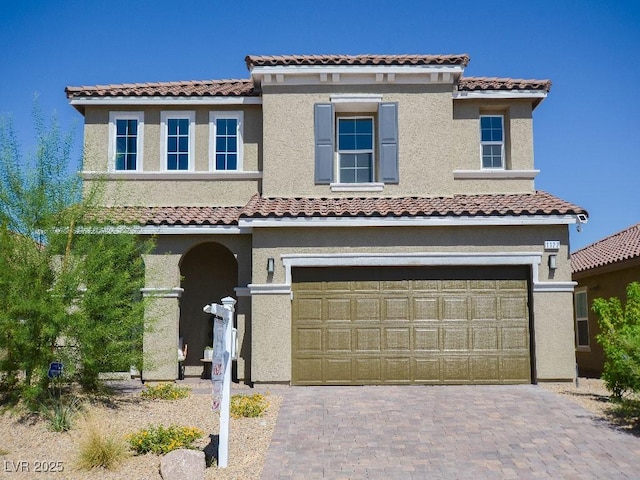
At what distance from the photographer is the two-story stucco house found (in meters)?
14.6

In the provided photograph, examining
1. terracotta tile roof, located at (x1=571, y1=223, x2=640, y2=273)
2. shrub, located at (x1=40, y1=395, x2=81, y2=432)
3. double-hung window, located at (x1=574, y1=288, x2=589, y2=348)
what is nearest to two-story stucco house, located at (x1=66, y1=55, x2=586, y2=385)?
shrub, located at (x1=40, y1=395, x2=81, y2=432)

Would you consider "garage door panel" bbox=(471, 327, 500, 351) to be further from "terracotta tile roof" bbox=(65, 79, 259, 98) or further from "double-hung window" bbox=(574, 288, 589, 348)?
"terracotta tile roof" bbox=(65, 79, 259, 98)

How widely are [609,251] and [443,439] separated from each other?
12.6 meters

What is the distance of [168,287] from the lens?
1533 cm

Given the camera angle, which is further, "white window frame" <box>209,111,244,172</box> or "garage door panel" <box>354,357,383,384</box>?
"white window frame" <box>209,111,244,172</box>

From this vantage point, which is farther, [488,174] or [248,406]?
[488,174]

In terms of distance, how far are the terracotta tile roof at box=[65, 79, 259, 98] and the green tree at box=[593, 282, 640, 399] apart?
9.52 metres

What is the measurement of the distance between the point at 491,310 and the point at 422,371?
195 centimetres

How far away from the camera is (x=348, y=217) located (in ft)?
47.5

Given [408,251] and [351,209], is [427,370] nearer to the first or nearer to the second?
[408,251]

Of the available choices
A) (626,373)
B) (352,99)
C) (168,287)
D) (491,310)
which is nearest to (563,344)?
(491,310)

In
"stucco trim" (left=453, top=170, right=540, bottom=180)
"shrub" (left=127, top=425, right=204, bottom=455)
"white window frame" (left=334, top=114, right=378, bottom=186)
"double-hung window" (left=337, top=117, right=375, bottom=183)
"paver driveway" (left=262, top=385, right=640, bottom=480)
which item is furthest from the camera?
"stucco trim" (left=453, top=170, right=540, bottom=180)

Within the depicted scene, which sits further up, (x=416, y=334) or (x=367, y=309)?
(x=367, y=309)

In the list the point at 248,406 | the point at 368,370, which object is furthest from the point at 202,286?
the point at 248,406
